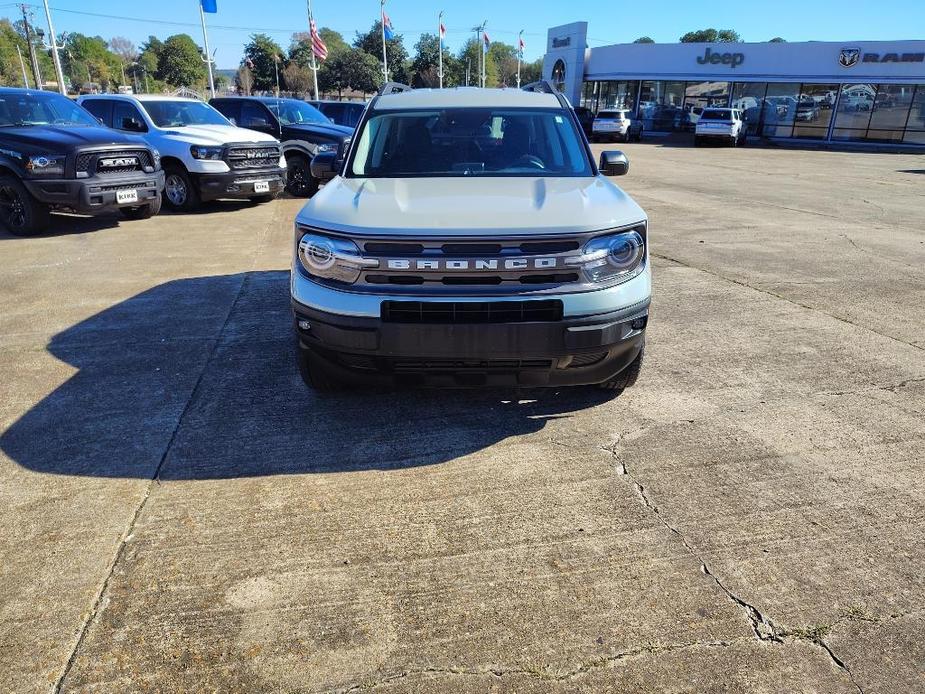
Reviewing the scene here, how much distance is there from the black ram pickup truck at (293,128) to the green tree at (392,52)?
59134 mm

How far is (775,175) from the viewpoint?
62.1 ft

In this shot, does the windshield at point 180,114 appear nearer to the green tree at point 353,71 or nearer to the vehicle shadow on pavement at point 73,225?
the vehicle shadow on pavement at point 73,225

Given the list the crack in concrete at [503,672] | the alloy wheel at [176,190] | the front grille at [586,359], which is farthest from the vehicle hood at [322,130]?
the crack in concrete at [503,672]

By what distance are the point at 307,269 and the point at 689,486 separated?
2188 millimetres

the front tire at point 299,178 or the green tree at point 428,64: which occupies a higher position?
the green tree at point 428,64

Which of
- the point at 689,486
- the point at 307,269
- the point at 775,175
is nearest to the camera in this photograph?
the point at 689,486

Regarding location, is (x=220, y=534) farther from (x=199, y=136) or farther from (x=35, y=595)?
(x=199, y=136)

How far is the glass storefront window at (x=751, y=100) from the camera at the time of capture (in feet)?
123

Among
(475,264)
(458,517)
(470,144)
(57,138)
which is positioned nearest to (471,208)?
(475,264)

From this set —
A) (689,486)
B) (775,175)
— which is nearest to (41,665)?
(689,486)

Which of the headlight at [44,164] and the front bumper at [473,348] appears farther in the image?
the headlight at [44,164]

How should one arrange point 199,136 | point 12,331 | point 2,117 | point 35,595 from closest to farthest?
point 35,595 < point 12,331 < point 2,117 < point 199,136

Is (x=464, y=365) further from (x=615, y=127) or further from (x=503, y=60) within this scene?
(x=503, y=60)

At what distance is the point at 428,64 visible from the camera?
71188 millimetres
